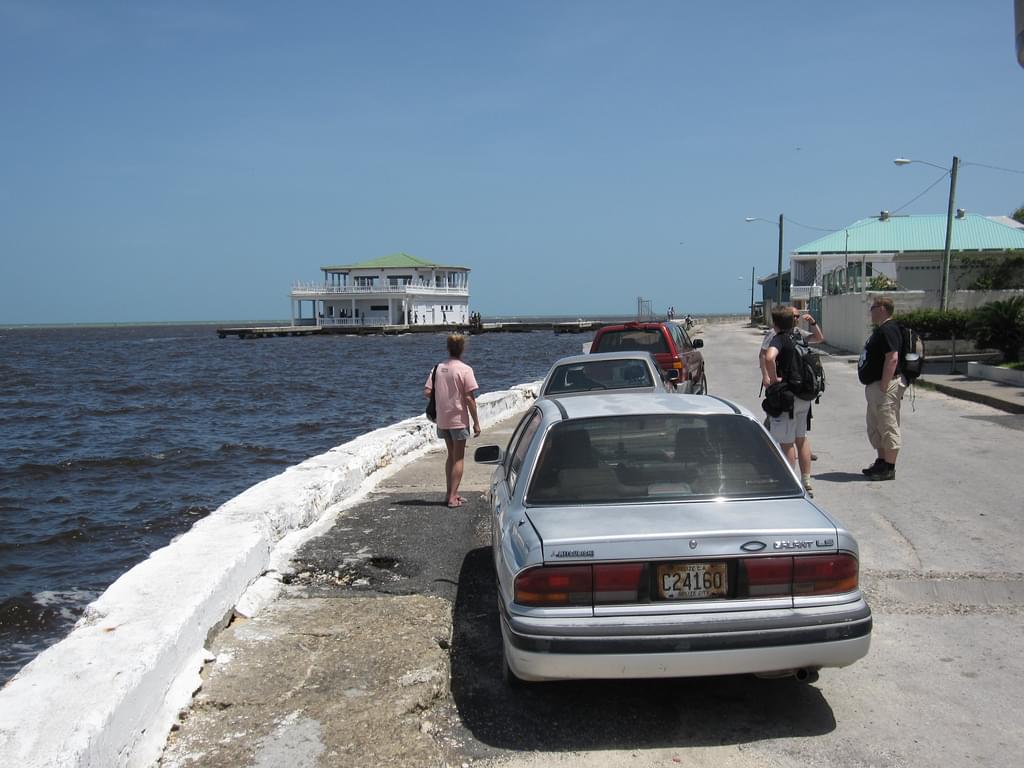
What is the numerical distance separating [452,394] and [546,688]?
14.3 feet

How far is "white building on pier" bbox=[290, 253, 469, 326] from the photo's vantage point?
100250 millimetres

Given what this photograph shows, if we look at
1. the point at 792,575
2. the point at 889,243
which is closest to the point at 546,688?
the point at 792,575

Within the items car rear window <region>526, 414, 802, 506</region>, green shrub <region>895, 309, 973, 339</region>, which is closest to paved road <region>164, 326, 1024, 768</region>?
car rear window <region>526, 414, 802, 506</region>

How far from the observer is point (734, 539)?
4105mm

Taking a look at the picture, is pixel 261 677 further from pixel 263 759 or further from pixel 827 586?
pixel 827 586

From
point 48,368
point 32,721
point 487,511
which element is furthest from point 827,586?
point 48,368

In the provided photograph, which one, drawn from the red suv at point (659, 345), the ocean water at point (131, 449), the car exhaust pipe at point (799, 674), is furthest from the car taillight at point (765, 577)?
the red suv at point (659, 345)

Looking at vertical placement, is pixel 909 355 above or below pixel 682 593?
above

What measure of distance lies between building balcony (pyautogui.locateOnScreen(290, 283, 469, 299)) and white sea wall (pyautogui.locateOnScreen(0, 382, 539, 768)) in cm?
9279

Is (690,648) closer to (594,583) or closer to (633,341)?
(594,583)

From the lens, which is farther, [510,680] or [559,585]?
[510,680]

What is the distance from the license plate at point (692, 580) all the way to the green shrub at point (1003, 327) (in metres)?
20.0

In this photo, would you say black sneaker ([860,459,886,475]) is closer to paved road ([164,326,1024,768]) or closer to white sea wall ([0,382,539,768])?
paved road ([164,326,1024,768])

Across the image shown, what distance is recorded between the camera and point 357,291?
10062 centimetres
